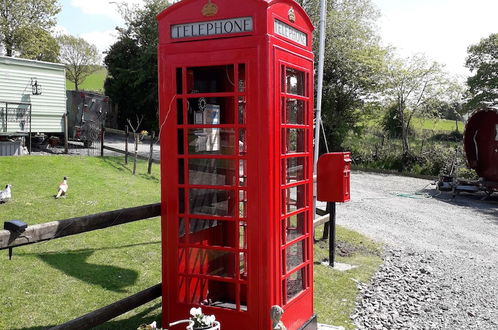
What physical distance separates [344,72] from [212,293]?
22534mm

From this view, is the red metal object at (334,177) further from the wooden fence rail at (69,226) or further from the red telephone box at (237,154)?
the wooden fence rail at (69,226)

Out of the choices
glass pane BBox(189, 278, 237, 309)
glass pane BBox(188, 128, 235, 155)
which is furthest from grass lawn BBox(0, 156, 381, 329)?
glass pane BBox(188, 128, 235, 155)

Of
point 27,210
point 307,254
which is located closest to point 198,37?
point 307,254

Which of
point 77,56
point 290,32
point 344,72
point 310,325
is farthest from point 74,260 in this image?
point 77,56

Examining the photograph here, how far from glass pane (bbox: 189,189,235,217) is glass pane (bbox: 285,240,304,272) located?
67 cm

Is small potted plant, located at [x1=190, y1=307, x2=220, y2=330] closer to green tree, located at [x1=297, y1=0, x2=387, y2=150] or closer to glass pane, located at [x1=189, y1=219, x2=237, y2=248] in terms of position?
glass pane, located at [x1=189, y1=219, x2=237, y2=248]

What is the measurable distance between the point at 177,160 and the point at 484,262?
659cm

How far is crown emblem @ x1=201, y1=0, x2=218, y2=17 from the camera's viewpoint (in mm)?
3645

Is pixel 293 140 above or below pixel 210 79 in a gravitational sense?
below

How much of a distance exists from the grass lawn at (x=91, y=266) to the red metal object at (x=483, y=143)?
8.61m

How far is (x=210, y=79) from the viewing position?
4051mm

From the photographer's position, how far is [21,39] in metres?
32.2

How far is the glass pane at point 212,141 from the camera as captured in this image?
3.84 m

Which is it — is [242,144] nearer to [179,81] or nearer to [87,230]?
[179,81]
